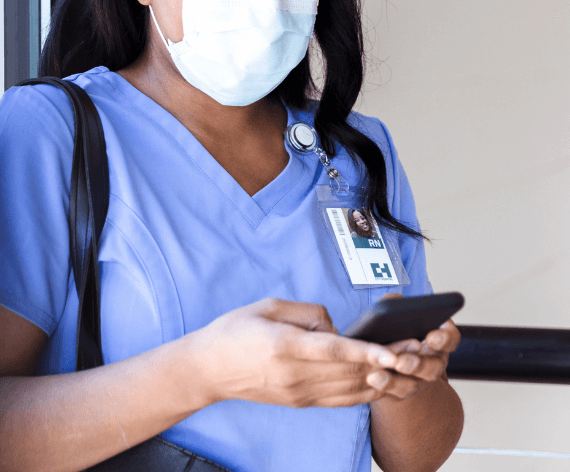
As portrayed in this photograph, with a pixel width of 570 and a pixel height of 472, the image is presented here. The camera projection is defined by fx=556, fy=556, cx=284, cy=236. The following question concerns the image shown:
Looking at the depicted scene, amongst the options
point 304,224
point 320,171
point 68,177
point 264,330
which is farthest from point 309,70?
point 264,330

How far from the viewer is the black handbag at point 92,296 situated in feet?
1.85

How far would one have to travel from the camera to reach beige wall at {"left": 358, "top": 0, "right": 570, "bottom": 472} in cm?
198

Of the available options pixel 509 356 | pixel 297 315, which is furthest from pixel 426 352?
pixel 509 356

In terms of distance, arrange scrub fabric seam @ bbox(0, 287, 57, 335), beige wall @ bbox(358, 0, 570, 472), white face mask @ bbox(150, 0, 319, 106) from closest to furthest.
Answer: scrub fabric seam @ bbox(0, 287, 57, 335) < white face mask @ bbox(150, 0, 319, 106) < beige wall @ bbox(358, 0, 570, 472)

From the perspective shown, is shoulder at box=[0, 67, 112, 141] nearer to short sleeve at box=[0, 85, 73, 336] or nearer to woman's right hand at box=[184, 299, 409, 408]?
short sleeve at box=[0, 85, 73, 336]

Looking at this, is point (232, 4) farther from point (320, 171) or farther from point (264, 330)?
point (264, 330)

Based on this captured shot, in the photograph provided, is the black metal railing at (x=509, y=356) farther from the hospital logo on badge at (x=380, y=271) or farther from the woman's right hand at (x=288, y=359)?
the woman's right hand at (x=288, y=359)

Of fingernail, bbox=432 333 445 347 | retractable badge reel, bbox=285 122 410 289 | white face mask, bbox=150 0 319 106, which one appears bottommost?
retractable badge reel, bbox=285 122 410 289

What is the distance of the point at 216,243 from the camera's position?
0.64 m

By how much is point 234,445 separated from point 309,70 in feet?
1.99

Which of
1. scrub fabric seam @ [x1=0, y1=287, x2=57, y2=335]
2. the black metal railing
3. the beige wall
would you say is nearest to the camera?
scrub fabric seam @ [x1=0, y1=287, x2=57, y2=335]

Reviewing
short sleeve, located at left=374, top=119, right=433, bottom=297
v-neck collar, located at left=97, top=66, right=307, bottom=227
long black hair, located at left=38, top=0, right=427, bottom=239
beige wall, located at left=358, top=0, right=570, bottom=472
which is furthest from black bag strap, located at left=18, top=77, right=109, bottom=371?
beige wall, located at left=358, top=0, right=570, bottom=472

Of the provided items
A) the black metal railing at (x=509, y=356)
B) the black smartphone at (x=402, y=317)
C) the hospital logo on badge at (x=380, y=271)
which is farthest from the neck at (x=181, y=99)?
the black metal railing at (x=509, y=356)

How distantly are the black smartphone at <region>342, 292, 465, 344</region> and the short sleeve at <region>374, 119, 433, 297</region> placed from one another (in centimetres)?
33
